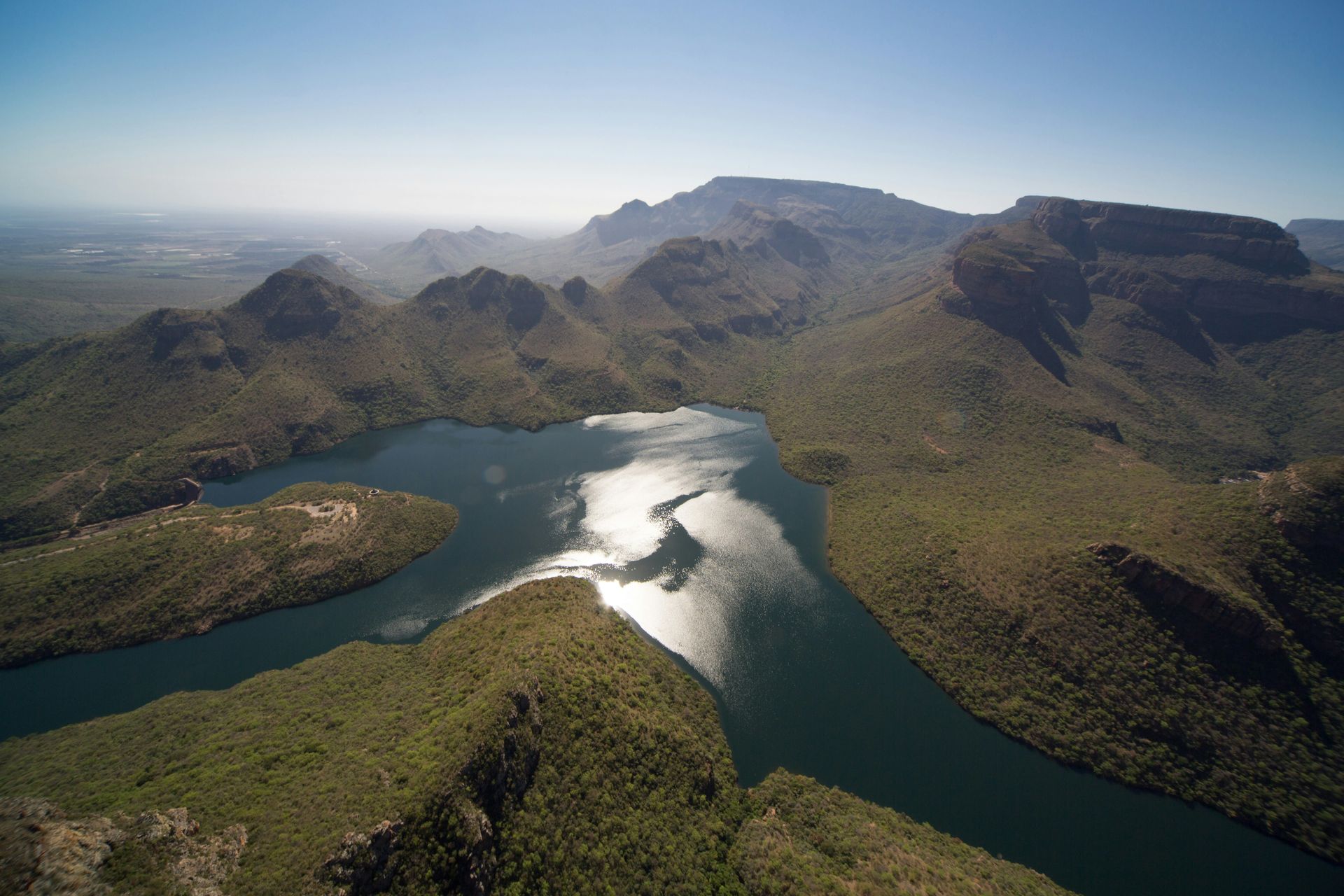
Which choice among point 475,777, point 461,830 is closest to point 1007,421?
point 475,777

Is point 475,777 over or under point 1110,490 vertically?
under

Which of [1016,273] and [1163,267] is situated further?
[1163,267]

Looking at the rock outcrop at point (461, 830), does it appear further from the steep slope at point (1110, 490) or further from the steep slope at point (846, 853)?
the steep slope at point (1110, 490)

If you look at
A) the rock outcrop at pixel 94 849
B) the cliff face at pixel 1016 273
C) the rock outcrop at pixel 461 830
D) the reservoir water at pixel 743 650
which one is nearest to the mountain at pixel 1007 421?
the cliff face at pixel 1016 273

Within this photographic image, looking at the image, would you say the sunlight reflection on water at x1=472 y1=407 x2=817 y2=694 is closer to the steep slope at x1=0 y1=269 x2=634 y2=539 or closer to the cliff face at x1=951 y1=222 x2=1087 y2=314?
the steep slope at x1=0 y1=269 x2=634 y2=539

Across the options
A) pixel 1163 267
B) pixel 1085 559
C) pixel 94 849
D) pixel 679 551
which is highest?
pixel 1163 267

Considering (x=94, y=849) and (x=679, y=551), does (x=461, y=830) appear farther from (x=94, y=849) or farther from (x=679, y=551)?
(x=679, y=551)

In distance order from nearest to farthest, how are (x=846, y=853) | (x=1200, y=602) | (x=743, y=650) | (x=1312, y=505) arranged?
1. (x=846, y=853)
2. (x=1200, y=602)
3. (x=1312, y=505)
4. (x=743, y=650)
